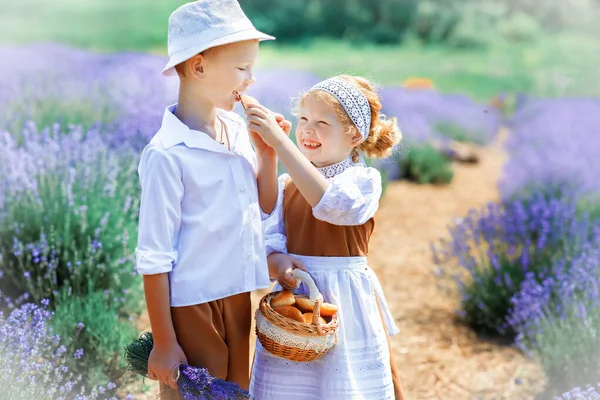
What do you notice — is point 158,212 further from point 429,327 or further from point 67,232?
point 429,327

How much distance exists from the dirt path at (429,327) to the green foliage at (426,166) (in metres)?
0.64

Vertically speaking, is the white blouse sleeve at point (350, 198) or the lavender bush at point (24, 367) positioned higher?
the white blouse sleeve at point (350, 198)

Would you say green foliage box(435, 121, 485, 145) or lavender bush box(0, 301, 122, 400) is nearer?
lavender bush box(0, 301, 122, 400)

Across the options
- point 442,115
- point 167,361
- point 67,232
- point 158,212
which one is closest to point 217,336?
point 167,361

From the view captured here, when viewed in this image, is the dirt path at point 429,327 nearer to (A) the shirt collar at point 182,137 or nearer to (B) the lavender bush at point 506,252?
(B) the lavender bush at point 506,252

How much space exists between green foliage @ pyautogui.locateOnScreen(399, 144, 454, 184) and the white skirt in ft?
18.1

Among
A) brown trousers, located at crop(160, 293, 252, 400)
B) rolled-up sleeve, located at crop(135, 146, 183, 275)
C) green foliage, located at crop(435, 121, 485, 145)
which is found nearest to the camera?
rolled-up sleeve, located at crop(135, 146, 183, 275)

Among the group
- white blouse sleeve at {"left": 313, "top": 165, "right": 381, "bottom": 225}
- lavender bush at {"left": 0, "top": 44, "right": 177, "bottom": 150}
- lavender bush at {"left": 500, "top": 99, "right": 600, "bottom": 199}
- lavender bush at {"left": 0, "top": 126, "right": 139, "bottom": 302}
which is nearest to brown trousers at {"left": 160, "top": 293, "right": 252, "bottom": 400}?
white blouse sleeve at {"left": 313, "top": 165, "right": 381, "bottom": 225}

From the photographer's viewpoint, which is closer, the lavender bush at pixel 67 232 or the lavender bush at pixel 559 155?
the lavender bush at pixel 67 232

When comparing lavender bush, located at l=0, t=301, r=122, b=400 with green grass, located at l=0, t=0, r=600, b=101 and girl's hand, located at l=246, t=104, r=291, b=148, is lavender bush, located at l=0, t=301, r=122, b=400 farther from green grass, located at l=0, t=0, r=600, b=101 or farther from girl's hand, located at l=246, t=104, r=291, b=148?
green grass, located at l=0, t=0, r=600, b=101

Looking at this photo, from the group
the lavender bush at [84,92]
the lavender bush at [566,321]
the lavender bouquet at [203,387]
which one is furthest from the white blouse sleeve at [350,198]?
the lavender bush at [84,92]

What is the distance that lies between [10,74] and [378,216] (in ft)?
10.1

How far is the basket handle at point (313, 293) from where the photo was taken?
6.21 feet

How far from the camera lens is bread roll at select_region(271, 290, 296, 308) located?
1.98 meters
